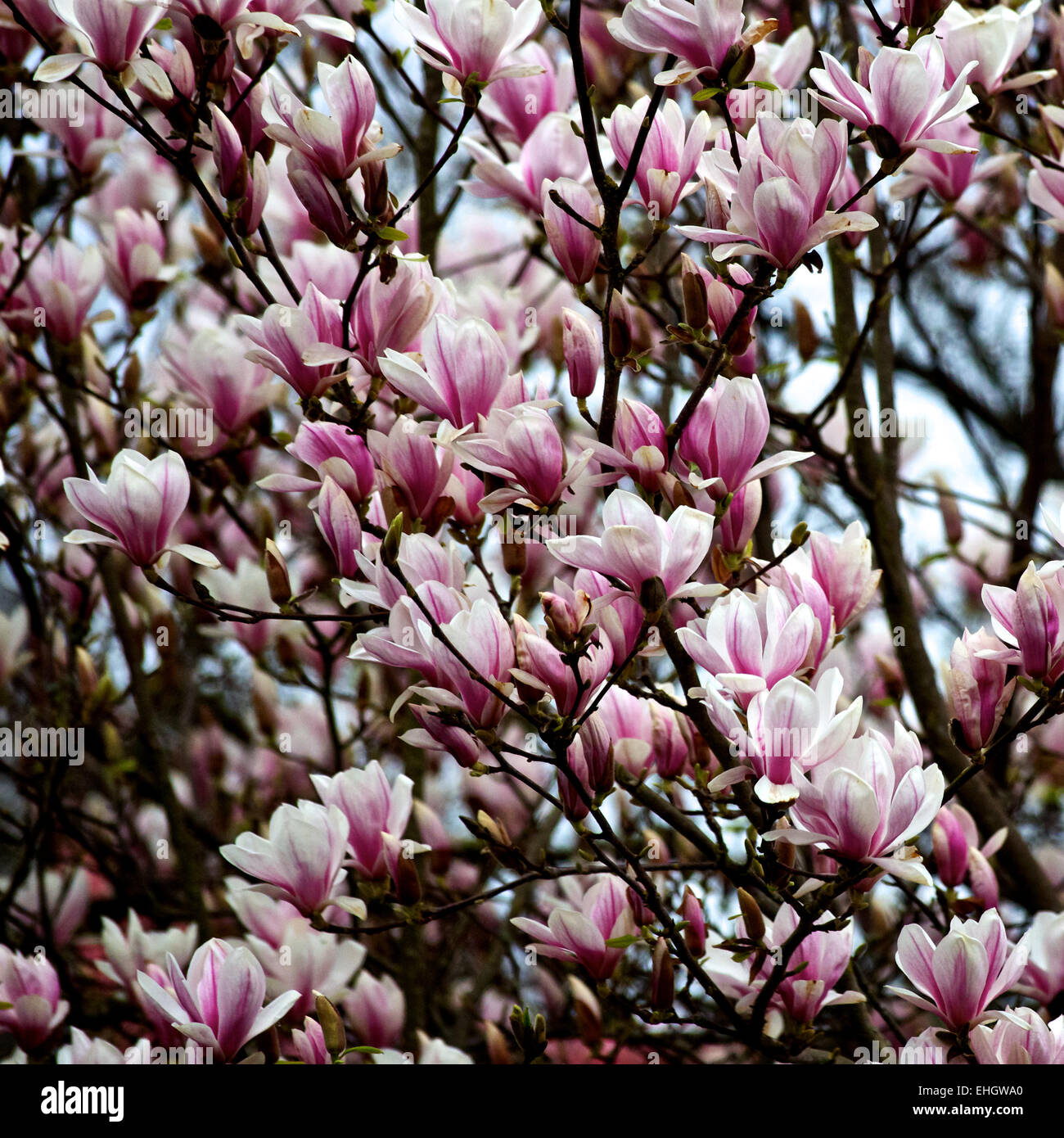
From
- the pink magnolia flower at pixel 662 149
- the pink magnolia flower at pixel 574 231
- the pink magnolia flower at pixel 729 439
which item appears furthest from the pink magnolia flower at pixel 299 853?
the pink magnolia flower at pixel 662 149

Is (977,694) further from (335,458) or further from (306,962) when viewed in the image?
(306,962)

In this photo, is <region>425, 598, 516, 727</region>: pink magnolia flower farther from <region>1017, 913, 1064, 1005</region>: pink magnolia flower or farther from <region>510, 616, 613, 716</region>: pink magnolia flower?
<region>1017, 913, 1064, 1005</region>: pink magnolia flower

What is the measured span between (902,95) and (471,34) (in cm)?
48

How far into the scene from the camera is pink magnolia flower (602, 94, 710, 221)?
4.83ft

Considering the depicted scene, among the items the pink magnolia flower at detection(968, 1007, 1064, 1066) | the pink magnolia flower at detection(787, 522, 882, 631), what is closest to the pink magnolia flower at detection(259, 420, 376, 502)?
the pink magnolia flower at detection(787, 522, 882, 631)

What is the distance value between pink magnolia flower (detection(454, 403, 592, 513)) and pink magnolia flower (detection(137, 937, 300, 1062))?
23.3 inches

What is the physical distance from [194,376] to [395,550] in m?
0.72

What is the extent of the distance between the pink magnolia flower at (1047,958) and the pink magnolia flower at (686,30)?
3.51 ft

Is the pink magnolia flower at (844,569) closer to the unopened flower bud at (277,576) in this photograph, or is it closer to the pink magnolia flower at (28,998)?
the unopened flower bud at (277,576)

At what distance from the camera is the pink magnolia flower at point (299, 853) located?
1471mm

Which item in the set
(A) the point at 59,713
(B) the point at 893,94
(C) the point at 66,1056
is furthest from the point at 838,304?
(C) the point at 66,1056

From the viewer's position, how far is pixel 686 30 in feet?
4.30

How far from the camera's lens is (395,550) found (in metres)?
1.33

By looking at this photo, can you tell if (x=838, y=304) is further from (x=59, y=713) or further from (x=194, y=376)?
(x=59, y=713)
